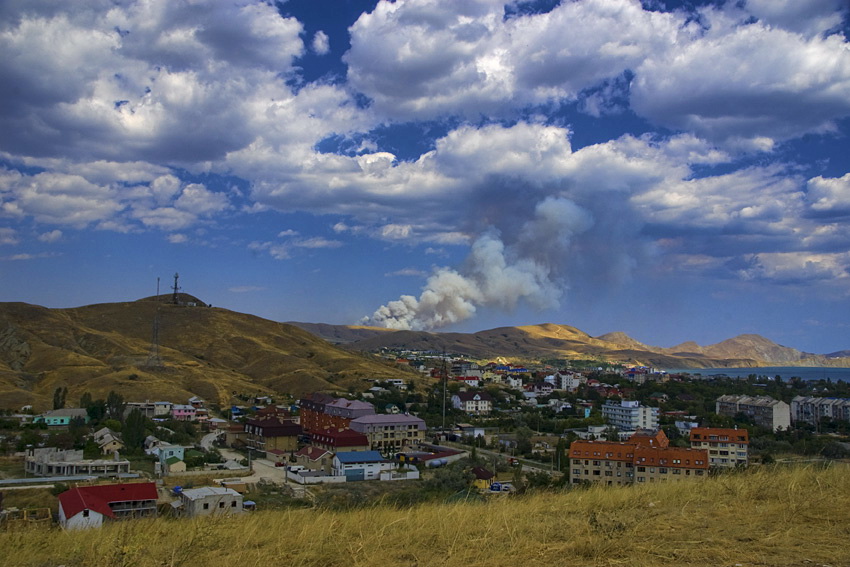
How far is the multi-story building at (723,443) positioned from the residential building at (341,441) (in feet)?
54.7

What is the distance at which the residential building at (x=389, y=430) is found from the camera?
39125mm

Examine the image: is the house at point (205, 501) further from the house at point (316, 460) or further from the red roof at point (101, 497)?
the house at point (316, 460)

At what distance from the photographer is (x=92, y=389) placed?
5297 cm

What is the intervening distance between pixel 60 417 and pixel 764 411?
163ft

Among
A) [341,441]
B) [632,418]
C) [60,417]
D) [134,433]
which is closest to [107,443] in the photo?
[134,433]

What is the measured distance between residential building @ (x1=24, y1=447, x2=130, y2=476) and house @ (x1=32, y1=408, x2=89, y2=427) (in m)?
12.9

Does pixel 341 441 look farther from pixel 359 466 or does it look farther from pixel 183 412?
pixel 183 412

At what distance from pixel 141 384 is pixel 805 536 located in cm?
5587

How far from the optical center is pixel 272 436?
3797 cm

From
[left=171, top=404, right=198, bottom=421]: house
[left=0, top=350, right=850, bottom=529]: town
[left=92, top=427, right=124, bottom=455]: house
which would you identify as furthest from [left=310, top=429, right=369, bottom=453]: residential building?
[left=171, top=404, right=198, bottom=421]: house

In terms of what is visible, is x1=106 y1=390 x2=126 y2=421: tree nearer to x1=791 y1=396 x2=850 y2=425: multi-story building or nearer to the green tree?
the green tree

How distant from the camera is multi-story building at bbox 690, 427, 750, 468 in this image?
31.6 metres

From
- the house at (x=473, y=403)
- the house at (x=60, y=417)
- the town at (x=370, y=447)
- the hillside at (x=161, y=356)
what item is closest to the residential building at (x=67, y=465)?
the town at (x=370, y=447)

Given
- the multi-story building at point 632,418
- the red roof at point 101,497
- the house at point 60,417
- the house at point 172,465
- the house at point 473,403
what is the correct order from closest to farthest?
the red roof at point 101,497 < the house at point 172,465 < the house at point 60,417 < the multi-story building at point 632,418 < the house at point 473,403
